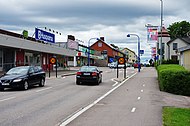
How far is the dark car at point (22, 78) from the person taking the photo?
18.9 meters

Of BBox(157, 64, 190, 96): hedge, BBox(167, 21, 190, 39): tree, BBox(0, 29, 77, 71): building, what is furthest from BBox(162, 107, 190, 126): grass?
BBox(167, 21, 190, 39): tree

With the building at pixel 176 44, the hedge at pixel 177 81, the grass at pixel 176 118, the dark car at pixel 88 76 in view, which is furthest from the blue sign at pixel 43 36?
the grass at pixel 176 118

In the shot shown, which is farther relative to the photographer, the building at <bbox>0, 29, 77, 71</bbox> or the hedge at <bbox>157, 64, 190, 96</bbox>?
the building at <bbox>0, 29, 77, 71</bbox>

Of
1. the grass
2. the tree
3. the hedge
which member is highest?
the tree

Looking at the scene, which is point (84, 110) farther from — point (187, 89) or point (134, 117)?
point (187, 89)

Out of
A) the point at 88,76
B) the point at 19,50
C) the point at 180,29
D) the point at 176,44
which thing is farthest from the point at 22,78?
the point at 180,29

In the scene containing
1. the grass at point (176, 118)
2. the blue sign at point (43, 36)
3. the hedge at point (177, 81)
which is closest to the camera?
the grass at point (176, 118)

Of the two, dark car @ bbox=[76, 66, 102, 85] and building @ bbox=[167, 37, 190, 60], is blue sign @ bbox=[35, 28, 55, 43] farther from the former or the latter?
building @ bbox=[167, 37, 190, 60]

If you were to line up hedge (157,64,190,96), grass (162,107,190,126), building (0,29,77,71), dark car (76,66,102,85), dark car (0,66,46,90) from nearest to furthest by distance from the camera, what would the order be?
grass (162,107,190,126) < hedge (157,64,190,96) < dark car (0,66,46,90) < dark car (76,66,102,85) < building (0,29,77,71)

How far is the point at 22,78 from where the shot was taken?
19250 millimetres

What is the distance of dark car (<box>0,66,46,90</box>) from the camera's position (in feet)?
62.0

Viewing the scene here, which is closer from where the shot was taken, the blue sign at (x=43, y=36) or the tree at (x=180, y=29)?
the blue sign at (x=43, y=36)

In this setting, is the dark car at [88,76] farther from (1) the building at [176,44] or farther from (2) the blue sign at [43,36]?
(1) the building at [176,44]

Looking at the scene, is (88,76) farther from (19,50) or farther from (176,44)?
(176,44)
